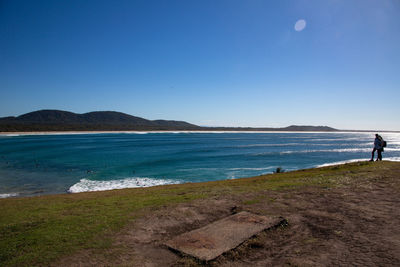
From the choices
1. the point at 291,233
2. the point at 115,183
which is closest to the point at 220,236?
the point at 291,233

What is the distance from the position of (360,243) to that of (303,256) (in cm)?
127

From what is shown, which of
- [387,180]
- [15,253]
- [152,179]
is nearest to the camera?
[15,253]

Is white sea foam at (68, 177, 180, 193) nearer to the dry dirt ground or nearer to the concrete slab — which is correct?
the dry dirt ground

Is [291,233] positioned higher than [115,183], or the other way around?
[291,233]

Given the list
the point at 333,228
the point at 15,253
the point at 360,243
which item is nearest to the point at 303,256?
the point at 360,243

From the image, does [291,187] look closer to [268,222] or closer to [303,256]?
[268,222]

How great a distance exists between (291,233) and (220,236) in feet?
5.00

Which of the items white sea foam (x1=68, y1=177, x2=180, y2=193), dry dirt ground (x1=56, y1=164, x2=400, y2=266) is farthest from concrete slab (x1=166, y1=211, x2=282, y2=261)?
white sea foam (x1=68, y1=177, x2=180, y2=193)

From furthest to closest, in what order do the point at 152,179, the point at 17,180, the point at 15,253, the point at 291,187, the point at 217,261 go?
the point at 152,179, the point at 17,180, the point at 291,187, the point at 15,253, the point at 217,261

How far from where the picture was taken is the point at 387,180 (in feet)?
31.4

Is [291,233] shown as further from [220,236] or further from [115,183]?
[115,183]

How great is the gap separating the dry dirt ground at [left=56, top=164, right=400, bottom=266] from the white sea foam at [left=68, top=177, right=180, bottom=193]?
13621mm

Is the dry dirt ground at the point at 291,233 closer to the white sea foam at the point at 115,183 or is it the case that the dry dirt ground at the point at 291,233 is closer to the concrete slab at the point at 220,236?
the concrete slab at the point at 220,236

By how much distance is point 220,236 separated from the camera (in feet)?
15.7
